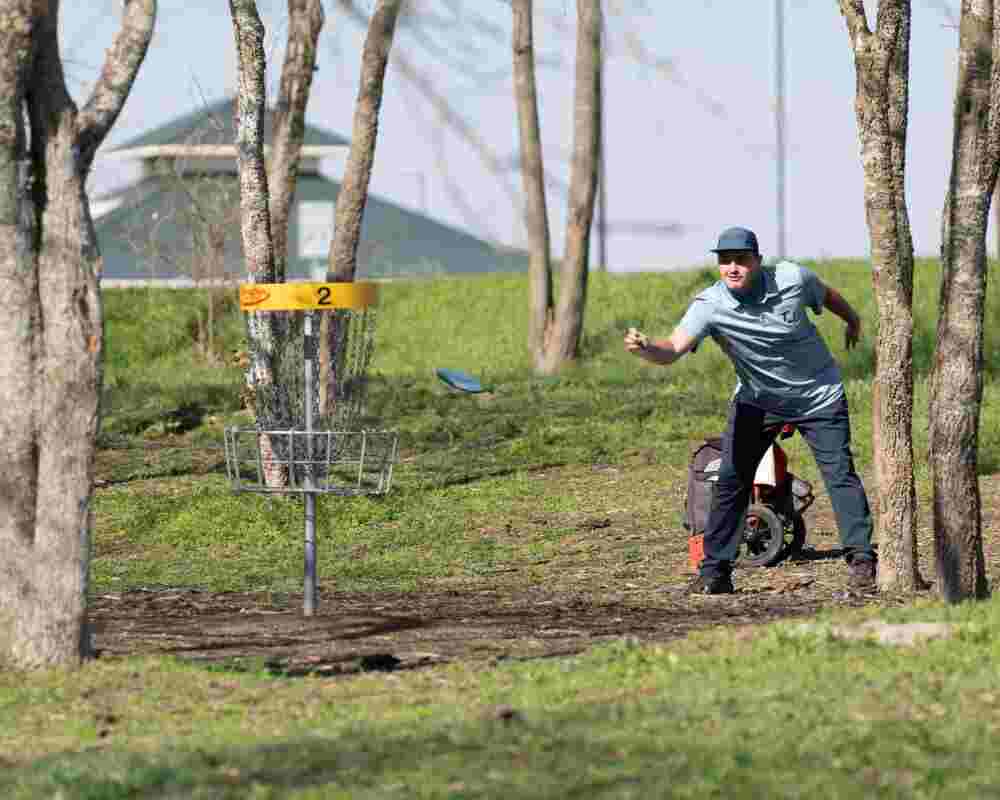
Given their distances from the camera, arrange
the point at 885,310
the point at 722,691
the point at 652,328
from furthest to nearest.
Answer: the point at 652,328, the point at 885,310, the point at 722,691

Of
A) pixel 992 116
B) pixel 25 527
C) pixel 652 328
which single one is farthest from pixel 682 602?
pixel 652 328

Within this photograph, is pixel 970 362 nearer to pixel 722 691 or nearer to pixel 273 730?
pixel 722 691

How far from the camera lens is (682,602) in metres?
11.2

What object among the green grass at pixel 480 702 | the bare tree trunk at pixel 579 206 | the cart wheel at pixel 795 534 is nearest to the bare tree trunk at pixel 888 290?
the green grass at pixel 480 702

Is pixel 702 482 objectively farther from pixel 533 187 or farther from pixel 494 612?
pixel 533 187

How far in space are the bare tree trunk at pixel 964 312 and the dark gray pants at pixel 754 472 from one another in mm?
656

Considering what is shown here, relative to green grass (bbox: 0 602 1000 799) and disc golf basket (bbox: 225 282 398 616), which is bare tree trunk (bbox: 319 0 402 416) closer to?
disc golf basket (bbox: 225 282 398 616)

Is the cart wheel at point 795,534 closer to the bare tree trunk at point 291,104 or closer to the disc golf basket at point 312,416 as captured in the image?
the disc golf basket at point 312,416

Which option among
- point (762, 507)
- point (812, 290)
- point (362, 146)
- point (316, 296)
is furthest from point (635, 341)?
point (362, 146)

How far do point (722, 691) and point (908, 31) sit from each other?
16.9 feet

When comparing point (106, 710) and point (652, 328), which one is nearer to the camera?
point (106, 710)

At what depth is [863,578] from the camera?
1082 centimetres

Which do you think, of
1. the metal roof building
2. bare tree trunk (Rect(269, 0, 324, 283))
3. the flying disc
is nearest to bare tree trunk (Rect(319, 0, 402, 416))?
bare tree trunk (Rect(269, 0, 324, 283))

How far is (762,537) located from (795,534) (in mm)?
249
